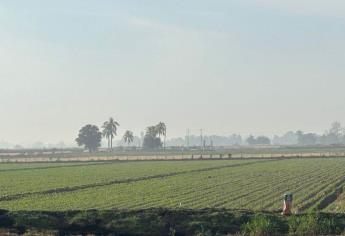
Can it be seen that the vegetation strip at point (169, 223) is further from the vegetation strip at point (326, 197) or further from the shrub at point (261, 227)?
the vegetation strip at point (326, 197)

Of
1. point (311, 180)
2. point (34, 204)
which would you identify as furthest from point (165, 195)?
point (311, 180)

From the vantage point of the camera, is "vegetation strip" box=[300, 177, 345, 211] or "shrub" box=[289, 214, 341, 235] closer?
"shrub" box=[289, 214, 341, 235]

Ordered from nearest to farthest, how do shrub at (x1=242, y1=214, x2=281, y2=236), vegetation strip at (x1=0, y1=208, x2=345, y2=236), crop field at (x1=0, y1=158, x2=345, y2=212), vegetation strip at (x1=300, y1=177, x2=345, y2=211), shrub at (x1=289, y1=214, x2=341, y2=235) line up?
shrub at (x1=242, y1=214, x2=281, y2=236)
shrub at (x1=289, y1=214, x2=341, y2=235)
vegetation strip at (x1=0, y1=208, x2=345, y2=236)
vegetation strip at (x1=300, y1=177, x2=345, y2=211)
crop field at (x1=0, y1=158, x2=345, y2=212)

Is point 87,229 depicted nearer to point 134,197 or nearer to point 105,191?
point 134,197

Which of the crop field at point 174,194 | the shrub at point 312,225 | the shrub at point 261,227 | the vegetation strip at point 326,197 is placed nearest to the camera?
the shrub at point 261,227

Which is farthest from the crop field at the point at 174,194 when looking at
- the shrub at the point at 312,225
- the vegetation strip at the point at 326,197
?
the shrub at the point at 312,225

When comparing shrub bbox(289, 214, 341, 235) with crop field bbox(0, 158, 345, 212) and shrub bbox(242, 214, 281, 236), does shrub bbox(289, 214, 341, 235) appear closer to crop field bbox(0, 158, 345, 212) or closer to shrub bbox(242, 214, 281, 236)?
shrub bbox(242, 214, 281, 236)

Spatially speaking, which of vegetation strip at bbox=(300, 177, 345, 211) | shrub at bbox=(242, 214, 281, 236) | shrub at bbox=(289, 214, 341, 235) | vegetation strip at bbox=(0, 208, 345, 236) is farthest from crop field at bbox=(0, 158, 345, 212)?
shrub at bbox=(242, 214, 281, 236)

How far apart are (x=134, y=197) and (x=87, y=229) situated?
17940mm

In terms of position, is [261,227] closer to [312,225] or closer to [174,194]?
[312,225]

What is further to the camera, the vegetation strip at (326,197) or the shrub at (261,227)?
the vegetation strip at (326,197)

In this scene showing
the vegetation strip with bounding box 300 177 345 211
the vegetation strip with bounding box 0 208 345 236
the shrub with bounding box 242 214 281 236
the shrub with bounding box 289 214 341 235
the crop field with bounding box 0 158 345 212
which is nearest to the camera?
the shrub with bounding box 242 214 281 236

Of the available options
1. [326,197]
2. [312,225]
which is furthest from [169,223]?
[326,197]

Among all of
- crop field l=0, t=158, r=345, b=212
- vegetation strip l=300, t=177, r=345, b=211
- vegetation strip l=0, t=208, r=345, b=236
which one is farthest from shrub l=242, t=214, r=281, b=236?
vegetation strip l=300, t=177, r=345, b=211
